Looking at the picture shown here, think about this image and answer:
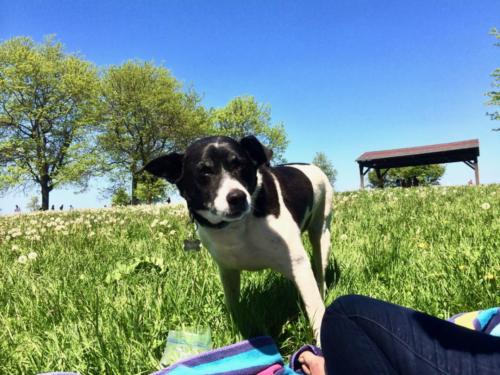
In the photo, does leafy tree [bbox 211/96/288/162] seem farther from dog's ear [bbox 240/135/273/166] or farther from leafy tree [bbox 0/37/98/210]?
dog's ear [bbox 240/135/273/166]

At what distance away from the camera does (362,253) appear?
4941mm

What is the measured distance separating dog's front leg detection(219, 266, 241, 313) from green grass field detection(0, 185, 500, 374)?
0.41 ft

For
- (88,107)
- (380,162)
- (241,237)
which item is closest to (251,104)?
(88,107)

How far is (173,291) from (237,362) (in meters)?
1.23

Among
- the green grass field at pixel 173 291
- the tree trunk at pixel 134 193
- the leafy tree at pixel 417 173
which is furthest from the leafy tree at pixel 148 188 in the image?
the leafy tree at pixel 417 173

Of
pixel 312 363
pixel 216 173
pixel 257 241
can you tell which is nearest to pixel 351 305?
pixel 312 363

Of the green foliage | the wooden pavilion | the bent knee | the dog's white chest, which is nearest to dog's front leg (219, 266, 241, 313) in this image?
the dog's white chest

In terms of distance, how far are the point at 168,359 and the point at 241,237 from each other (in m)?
1.05

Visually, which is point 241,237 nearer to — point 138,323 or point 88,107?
point 138,323

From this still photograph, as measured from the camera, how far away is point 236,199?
287 centimetres

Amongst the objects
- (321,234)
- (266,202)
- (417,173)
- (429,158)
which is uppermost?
(417,173)

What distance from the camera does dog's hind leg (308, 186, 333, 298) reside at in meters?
4.56

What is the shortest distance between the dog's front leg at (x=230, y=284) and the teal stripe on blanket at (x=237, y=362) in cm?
77

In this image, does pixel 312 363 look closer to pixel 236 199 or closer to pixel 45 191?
pixel 236 199
